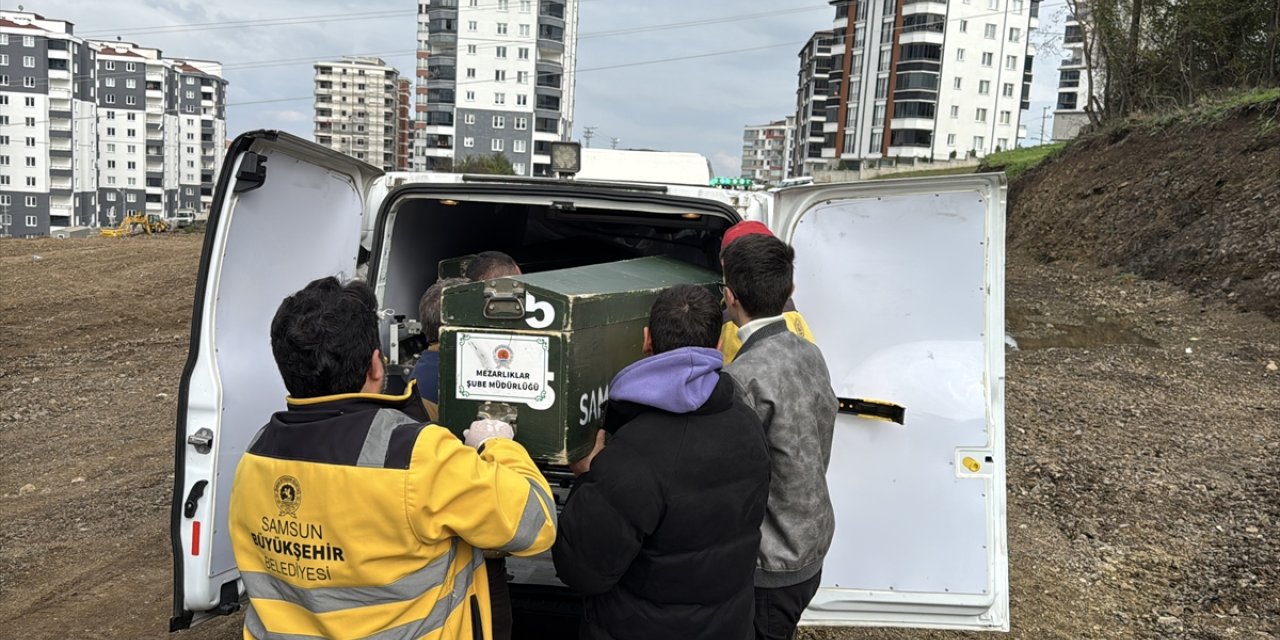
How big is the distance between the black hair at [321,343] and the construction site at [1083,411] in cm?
260

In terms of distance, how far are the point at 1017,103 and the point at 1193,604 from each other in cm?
6162

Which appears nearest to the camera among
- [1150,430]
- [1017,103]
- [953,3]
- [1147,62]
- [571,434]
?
[571,434]

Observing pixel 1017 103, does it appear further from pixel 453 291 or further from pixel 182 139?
pixel 182 139

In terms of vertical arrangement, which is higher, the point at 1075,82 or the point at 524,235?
the point at 1075,82

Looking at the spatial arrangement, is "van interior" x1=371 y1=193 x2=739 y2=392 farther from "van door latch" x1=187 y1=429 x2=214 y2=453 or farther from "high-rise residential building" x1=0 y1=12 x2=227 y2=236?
"high-rise residential building" x1=0 y1=12 x2=227 y2=236

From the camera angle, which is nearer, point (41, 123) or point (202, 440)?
point (202, 440)

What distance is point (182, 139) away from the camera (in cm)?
8856

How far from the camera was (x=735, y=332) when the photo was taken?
9.08 ft

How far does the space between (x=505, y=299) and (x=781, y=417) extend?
0.84 metres

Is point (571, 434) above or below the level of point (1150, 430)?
above

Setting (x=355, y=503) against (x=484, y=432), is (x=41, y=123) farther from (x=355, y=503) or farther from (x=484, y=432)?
(x=355, y=503)

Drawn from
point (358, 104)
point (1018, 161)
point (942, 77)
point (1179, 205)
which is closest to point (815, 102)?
point (942, 77)

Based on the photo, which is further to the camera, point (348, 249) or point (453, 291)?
point (348, 249)

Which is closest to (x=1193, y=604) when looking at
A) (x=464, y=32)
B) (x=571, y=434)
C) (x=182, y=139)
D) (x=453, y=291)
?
(x=571, y=434)
